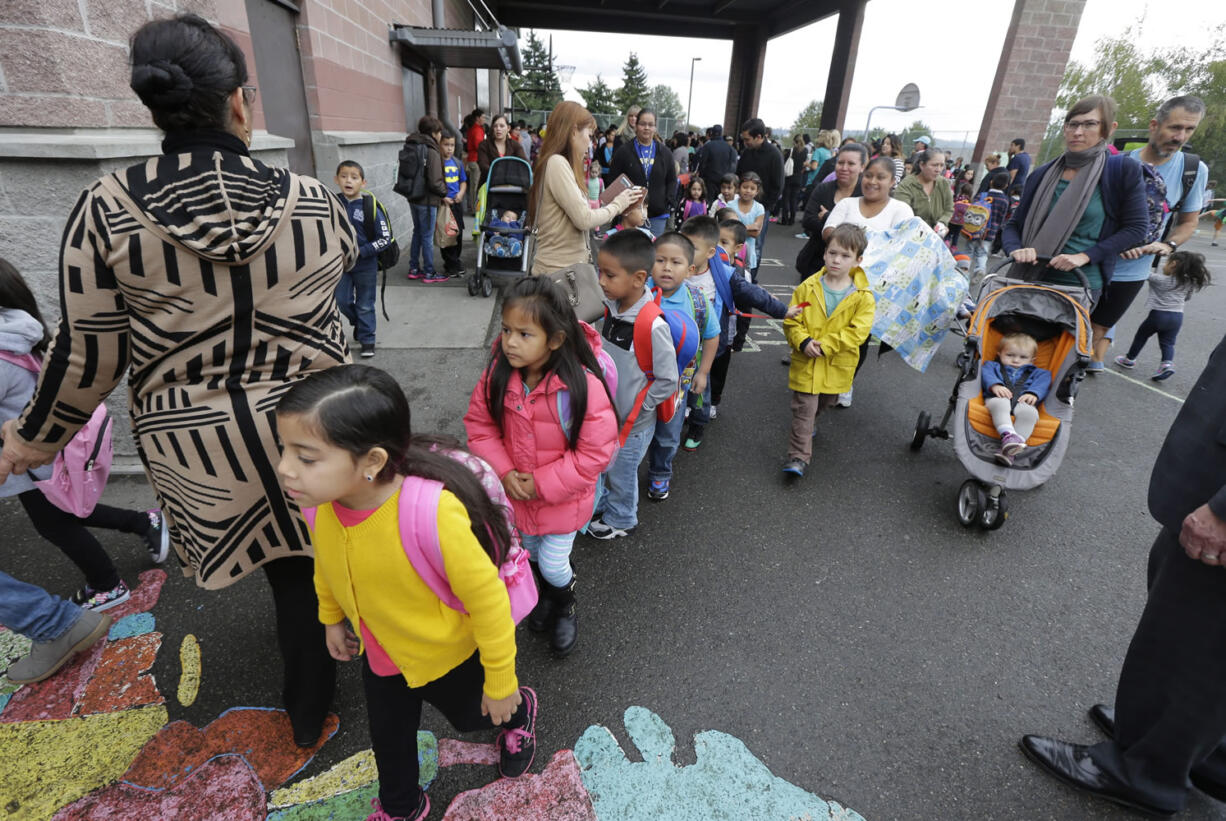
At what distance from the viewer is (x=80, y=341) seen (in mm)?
1451

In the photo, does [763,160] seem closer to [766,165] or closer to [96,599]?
[766,165]

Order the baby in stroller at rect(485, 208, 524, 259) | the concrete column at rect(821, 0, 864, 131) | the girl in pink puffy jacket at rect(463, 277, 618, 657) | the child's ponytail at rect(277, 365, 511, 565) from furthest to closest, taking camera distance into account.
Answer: the concrete column at rect(821, 0, 864, 131) → the baby in stroller at rect(485, 208, 524, 259) → the girl in pink puffy jacket at rect(463, 277, 618, 657) → the child's ponytail at rect(277, 365, 511, 565)

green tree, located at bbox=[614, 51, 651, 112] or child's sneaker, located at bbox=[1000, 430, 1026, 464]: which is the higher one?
green tree, located at bbox=[614, 51, 651, 112]

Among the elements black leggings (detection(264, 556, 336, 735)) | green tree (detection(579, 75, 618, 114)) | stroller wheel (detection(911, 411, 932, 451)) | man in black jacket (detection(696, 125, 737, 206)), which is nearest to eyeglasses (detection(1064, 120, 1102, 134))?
stroller wheel (detection(911, 411, 932, 451))

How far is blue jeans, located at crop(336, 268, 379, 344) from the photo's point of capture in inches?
200

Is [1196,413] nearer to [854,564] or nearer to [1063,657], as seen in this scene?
[1063,657]

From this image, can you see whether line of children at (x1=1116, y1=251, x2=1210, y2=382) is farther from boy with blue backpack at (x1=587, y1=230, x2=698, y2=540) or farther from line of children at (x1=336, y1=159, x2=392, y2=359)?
line of children at (x1=336, y1=159, x2=392, y2=359)

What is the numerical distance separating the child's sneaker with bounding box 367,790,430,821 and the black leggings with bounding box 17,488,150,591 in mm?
1651

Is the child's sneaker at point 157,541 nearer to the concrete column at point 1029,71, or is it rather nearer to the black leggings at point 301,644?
the black leggings at point 301,644

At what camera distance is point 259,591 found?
270 cm

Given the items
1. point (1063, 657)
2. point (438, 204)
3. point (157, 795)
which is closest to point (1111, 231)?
point (1063, 657)

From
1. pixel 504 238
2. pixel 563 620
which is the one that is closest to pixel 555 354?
pixel 563 620

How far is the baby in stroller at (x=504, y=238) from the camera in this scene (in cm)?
674

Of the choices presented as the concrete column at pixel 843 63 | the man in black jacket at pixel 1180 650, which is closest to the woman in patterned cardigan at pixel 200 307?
the man in black jacket at pixel 1180 650
